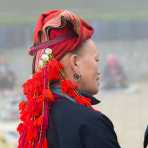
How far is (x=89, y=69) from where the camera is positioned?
7.72 feet

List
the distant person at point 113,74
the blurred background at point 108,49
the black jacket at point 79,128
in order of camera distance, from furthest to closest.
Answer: the distant person at point 113,74, the blurred background at point 108,49, the black jacket at point 79,128

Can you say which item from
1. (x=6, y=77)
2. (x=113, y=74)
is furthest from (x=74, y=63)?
(x=6, y=77)

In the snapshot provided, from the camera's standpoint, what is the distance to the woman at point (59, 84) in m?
2.26

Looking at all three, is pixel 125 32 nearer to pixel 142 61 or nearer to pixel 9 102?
pixel 142 61

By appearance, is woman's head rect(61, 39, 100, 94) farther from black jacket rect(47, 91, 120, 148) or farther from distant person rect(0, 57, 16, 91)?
distant person rect(0, 57, 16, 91)

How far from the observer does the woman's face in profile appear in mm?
2340

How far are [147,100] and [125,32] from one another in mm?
1098

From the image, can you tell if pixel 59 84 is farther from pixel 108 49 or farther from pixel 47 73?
pixel 108 49

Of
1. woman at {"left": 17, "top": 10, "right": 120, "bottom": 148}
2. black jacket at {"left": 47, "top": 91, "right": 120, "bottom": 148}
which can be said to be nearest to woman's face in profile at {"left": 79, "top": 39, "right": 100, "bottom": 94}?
woman at {"left": 17, "top": 10, "right": 120, "bottom": 148}

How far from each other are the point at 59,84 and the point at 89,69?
12 cm

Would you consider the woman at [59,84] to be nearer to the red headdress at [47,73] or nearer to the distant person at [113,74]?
the red headdress at [47,73]

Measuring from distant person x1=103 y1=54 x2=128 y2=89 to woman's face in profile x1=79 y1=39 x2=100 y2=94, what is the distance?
6.36 m

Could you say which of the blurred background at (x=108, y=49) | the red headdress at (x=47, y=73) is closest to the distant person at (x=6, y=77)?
the blurred background at (x=108, y=49)

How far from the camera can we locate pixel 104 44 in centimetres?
905
